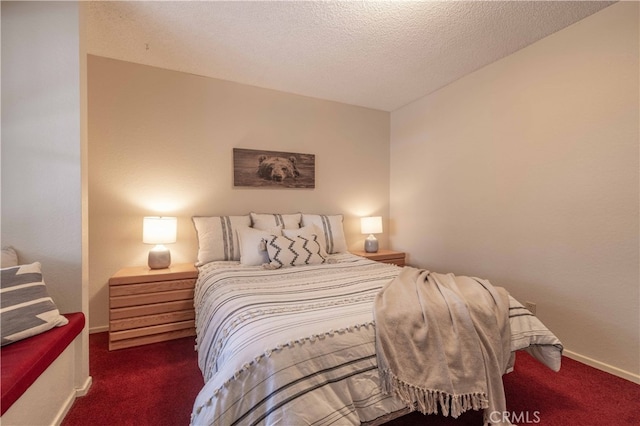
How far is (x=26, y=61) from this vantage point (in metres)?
1.60

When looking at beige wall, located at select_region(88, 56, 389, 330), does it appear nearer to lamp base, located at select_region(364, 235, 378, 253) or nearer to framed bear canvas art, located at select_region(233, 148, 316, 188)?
framed bear canvas art, located at select_region(233, 148, 316, 188)

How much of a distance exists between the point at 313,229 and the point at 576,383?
2170 millimetres

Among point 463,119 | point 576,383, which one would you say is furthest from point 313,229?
point 576,383

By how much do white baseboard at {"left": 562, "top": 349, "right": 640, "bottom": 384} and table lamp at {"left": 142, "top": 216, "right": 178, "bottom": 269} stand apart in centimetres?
335

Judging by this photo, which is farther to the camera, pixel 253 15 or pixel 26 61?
pixel 253 15

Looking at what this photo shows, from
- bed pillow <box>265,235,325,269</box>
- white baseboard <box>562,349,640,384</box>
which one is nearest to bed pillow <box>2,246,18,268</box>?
bed pillow <box>265,235,325,269</box>

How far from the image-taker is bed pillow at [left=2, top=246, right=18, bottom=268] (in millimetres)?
1469

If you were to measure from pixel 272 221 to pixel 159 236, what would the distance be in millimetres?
1039

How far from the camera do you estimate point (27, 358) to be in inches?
45.4

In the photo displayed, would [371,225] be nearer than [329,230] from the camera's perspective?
No

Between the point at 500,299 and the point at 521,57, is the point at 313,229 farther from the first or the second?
the point at 521,57

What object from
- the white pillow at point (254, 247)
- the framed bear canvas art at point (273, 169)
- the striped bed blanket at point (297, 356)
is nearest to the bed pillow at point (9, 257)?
the striped bed blanket at point (297, 356)

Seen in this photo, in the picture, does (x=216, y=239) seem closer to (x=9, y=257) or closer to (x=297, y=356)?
(x=9, y=257)

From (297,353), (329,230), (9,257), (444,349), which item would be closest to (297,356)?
(297,353)
